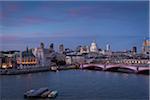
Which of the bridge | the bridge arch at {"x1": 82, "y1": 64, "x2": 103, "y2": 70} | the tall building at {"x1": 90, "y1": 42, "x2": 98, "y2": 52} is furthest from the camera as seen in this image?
the tall building at {"x1": 90, "y1": 42, "x2": 98, "y2": 52}

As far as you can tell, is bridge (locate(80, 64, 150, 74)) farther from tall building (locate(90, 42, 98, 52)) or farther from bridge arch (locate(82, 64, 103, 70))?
tall building (locate(90, 42, 98, 52))

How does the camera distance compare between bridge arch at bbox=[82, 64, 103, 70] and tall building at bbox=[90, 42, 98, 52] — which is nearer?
bridge arch at bbox=[82, 64, 103, 70]

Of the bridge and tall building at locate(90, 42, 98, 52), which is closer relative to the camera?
the bridge

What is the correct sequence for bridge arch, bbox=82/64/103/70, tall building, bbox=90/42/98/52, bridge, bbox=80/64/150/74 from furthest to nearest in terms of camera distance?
tall building, bbox=90/42/98/52, bridge arch, bbox=82/64/103/70, bridge, bbox=80/64/150/74

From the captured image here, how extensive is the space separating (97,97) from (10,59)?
686 centimetres

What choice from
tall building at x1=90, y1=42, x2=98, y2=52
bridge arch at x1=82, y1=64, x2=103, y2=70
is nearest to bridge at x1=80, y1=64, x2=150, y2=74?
bridge arch at x1=82, y1=64, x2=103, y2=70

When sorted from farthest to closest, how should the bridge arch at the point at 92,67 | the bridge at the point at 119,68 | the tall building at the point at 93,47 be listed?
the tall building at the point at 93,47 → the bridge arch at the point at 92,67 → the bridge at the point at 119,68

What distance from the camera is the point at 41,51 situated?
13.0 meters

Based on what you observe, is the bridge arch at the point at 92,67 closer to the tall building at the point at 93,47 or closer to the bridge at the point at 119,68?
the bridge at the point at 119,68

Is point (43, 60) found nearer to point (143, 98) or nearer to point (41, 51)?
point (41, 51)

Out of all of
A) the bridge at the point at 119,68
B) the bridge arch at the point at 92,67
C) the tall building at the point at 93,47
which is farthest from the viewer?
the tall building at the point at 93,47

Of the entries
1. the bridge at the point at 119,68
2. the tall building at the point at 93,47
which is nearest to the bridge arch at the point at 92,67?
the bridge at the point at 119,68

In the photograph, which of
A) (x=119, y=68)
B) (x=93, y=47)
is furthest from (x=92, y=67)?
(x=93, y=47)

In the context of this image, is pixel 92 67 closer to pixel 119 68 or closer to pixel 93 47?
pixel 119 68
